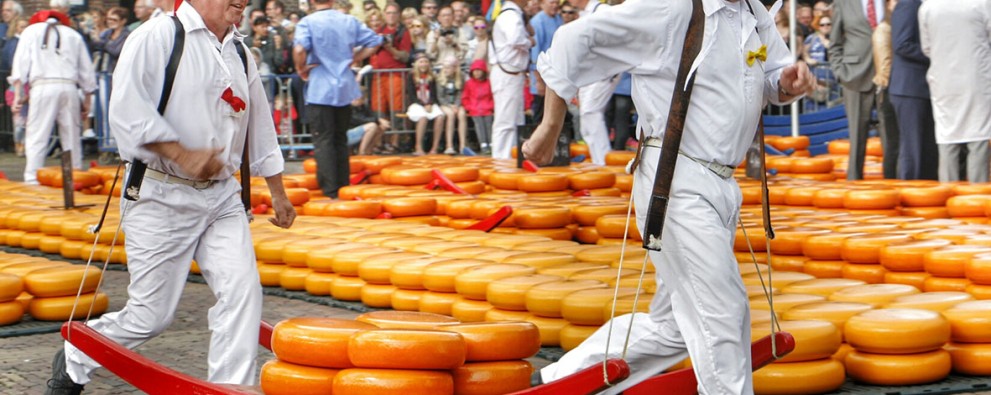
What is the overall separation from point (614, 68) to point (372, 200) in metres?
6.10

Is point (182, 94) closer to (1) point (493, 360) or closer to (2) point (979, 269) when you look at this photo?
(1) point (493, 360)

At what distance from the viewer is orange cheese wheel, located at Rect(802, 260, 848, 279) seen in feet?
23.6

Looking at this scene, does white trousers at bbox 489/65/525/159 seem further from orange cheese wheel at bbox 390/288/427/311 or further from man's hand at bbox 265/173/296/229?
man's hand at bbox 265/173/296/229

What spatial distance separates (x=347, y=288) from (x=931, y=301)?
3.47m

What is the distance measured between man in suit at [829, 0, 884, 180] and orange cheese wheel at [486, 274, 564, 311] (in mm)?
5901

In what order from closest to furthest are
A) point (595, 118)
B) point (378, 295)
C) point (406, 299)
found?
1. point (406, 299)
2. point (378, 295)
3. point (595, 118)

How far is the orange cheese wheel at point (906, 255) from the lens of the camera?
22.1 feet

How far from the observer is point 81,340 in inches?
200

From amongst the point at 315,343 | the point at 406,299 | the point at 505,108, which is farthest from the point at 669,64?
the point at 505,108

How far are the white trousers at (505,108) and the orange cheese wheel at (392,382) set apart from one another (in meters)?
9.59

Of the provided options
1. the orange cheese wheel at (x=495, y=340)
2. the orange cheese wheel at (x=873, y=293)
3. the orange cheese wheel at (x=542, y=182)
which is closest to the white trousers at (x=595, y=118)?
the orange cheese wheel at (x=542, y=182)

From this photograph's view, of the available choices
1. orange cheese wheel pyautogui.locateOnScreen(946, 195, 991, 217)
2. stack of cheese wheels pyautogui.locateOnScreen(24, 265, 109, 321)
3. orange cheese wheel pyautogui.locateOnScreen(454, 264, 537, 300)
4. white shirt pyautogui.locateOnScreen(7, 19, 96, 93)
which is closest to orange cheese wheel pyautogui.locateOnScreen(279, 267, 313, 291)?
stack of cheese wheels pyautogui.locateOnScreen(24, 265, 109, 321)

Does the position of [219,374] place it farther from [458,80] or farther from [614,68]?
[458,80]

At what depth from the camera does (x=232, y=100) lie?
16.8 feet
